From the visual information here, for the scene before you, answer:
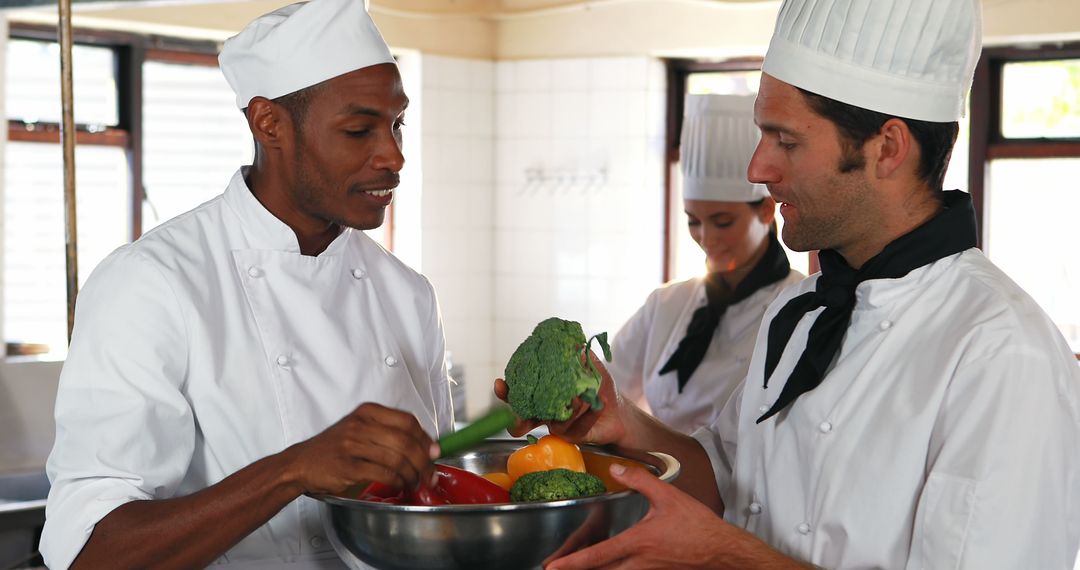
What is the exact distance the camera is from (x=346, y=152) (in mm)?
2182

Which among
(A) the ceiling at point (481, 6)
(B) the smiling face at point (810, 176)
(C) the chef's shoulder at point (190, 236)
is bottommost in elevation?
(C) the chef's shoulder at point (190, 236)

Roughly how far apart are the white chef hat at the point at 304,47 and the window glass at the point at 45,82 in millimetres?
3439

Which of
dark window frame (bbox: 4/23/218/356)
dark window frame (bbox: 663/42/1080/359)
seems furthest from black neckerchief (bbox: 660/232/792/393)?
dark window frame (bbox: 4/23/218/356)

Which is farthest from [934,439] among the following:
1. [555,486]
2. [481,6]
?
[481,6]

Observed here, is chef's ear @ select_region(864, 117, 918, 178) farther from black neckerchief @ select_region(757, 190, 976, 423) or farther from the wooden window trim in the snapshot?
the wooden window trim

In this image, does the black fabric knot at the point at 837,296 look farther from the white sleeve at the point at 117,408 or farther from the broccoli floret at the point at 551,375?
the white sleeve at the point at 117,408

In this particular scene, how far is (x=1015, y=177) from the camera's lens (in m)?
5.93

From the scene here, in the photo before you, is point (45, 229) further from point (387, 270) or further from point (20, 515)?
point (387, 270)

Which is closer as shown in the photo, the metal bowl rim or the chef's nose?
the metal bowl rim

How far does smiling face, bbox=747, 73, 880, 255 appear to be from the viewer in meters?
Answer: 1.98

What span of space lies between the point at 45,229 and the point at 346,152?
12.8 feet

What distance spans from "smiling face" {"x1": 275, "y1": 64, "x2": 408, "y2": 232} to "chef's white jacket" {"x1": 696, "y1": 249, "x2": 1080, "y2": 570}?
2.82 feet

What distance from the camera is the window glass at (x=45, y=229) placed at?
544 cm

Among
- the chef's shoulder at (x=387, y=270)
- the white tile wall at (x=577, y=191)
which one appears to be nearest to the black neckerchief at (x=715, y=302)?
the chef's shoulder at (x=387, y=270)
